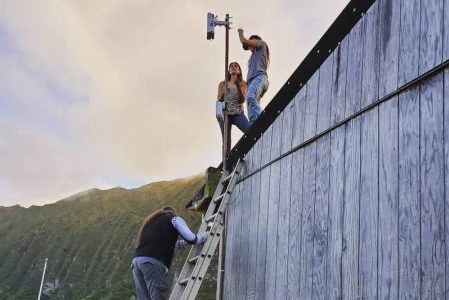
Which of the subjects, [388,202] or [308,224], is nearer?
[388,202]

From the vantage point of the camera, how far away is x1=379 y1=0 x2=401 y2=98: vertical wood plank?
3.51m

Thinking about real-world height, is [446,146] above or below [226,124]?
below

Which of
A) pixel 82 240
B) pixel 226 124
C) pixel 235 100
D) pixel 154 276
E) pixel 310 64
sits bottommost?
pixel 154 276

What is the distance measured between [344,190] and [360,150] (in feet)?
0.95

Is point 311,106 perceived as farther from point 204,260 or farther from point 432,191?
point 204,260

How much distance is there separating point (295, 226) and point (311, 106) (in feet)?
2.92

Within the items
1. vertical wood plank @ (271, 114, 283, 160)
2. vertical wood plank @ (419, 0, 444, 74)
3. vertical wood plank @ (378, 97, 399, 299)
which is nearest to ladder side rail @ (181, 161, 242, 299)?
vertical wood plank @ (271, 114, 283, 160)

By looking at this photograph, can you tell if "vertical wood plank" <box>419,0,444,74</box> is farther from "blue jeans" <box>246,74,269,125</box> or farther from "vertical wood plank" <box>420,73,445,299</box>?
"blue jeans" <box>246,74,269,125</box>

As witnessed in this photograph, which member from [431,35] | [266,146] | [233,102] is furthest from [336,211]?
[233,102]

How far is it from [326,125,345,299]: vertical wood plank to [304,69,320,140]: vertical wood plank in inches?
17.6

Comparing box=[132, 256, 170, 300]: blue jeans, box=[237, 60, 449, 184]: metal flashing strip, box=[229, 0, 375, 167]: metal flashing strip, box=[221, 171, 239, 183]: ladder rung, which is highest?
box=[229, 0, 375, 167]: metal flashing strip

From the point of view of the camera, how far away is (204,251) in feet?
20.9

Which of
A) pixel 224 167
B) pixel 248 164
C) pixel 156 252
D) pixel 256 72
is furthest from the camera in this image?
pixel 256 72

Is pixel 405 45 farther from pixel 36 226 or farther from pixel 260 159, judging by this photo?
pixel 36 226
